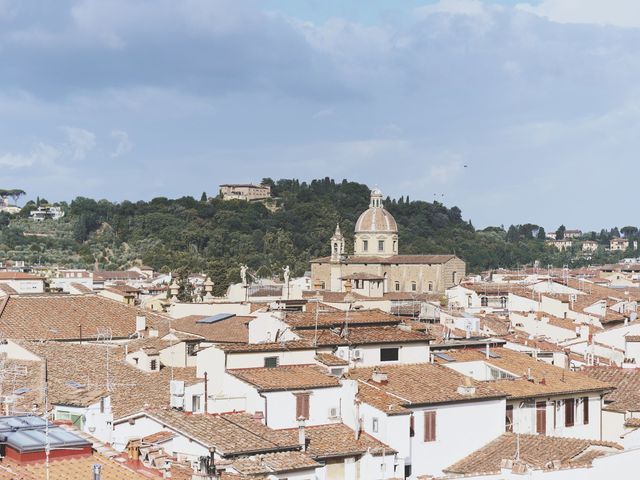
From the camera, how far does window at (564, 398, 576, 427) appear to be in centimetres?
2547

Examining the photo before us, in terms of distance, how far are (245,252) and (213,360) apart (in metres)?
122

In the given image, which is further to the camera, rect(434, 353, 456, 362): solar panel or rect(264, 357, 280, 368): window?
rect(434, 353, 456, 362): solar panel

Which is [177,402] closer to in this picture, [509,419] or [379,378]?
[379,378]

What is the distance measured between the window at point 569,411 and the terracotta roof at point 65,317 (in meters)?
16.4

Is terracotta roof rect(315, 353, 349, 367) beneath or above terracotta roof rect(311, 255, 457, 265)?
beneath

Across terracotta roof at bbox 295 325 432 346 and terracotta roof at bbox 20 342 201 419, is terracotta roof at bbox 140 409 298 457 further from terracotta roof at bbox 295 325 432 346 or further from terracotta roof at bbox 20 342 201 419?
terracotta roof at bbox 295 325 432 346

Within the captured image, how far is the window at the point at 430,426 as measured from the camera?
22.3m

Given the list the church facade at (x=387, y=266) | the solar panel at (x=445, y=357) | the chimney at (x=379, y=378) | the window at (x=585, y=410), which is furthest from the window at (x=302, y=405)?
the church facade at (x=387, y=266)

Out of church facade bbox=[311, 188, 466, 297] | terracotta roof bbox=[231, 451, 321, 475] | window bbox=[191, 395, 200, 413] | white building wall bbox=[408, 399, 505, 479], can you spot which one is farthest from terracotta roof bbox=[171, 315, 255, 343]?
church facade bbox=[311, 188, 466, 297]

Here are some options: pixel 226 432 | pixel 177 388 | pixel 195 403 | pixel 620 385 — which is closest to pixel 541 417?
pixel 620 385

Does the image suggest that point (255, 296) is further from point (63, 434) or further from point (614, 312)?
point (63, 434)

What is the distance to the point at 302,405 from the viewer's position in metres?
21.0

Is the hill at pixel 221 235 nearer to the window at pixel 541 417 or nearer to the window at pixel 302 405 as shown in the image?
the window at pixel 541 417

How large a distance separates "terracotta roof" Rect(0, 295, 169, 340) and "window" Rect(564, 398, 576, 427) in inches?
644
